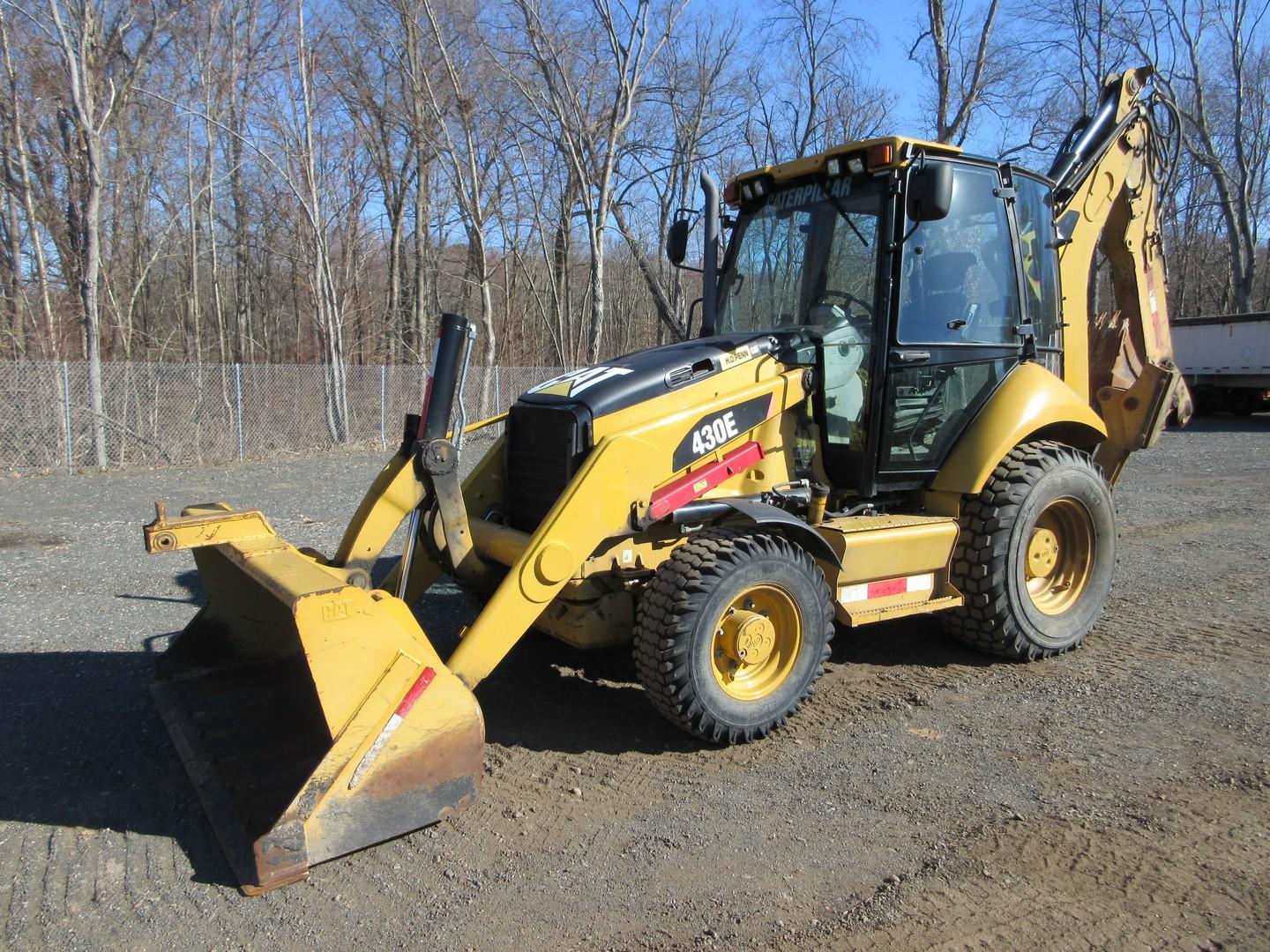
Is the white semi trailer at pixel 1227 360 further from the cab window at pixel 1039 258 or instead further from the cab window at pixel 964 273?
the cab window at pixel 964 273

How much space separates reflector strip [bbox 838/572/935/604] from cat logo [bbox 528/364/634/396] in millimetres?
1567

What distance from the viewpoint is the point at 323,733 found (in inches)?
148

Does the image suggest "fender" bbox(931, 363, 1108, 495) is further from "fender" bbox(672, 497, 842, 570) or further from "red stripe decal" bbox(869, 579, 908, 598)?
"fender" bbox(672, 497, 842, 570)

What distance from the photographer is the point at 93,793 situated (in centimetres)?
371

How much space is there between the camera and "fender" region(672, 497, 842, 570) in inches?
165

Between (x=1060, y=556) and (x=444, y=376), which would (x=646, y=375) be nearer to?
(x=444, y=376)

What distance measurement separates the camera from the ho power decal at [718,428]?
Result: 4.31 m

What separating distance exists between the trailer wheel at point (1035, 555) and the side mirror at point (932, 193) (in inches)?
64.4

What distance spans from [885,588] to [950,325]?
1.47 m

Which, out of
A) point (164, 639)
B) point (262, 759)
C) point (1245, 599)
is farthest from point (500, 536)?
point (1245, 599)

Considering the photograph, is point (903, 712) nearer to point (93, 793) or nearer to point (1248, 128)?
point (93, 793)

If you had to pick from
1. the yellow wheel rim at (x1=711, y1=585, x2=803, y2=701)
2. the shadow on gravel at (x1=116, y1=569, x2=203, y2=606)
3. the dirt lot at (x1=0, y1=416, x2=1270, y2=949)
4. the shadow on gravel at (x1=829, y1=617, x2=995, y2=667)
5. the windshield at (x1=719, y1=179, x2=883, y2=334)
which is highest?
the windshield at (x1=719, y1=179, x2=883, y2=334)

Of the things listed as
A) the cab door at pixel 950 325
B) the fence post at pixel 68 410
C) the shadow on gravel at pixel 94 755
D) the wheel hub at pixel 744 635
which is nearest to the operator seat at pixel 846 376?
the cab door at pixel 950 325

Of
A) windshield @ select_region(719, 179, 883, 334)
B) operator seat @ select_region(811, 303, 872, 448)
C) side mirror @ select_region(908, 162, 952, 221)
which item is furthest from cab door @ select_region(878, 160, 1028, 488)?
side mirror @ select_region(908, 162, 952, 221)
